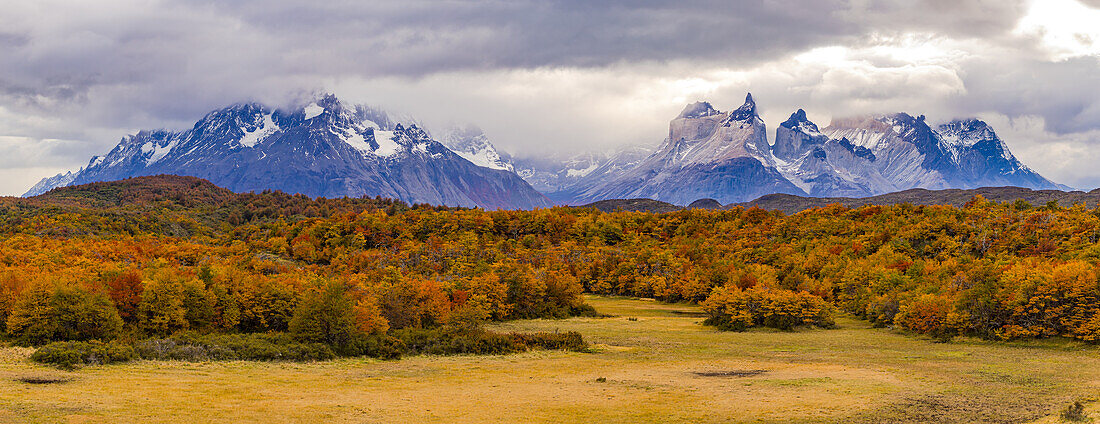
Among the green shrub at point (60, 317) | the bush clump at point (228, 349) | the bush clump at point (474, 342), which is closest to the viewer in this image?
the bush clump at point (228, 349)

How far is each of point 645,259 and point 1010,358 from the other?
7662 cm

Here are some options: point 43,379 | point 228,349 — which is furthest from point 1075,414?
point 43,379

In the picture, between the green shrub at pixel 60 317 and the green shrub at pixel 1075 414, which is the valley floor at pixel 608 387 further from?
the green shrub at pixel 60 317

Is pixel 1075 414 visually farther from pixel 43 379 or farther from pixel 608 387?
pixel 43 379

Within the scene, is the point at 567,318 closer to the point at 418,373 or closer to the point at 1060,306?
the point at 418,373

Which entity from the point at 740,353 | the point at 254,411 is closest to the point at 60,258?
the point at 254,411

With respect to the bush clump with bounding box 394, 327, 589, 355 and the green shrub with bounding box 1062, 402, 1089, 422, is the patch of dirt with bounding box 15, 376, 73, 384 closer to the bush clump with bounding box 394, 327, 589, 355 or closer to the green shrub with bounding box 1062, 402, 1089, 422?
the bush clump with bounding box 394, 327, 589, 355

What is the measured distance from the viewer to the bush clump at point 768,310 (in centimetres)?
8506

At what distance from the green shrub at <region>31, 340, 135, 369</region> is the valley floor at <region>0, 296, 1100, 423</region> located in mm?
1277

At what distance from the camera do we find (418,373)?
5459cm

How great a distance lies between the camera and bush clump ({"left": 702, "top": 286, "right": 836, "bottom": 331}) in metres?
85.1

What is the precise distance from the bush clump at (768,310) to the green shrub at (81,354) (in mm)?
57900

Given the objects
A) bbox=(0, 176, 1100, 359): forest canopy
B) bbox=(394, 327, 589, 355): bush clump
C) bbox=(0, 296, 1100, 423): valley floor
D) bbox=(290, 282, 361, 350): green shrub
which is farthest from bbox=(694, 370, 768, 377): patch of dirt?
bbox=(290, 282, 361, 350): green shrub

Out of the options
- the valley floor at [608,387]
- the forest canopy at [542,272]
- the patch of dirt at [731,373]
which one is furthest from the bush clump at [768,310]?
the patch of dirt at [731,373]
